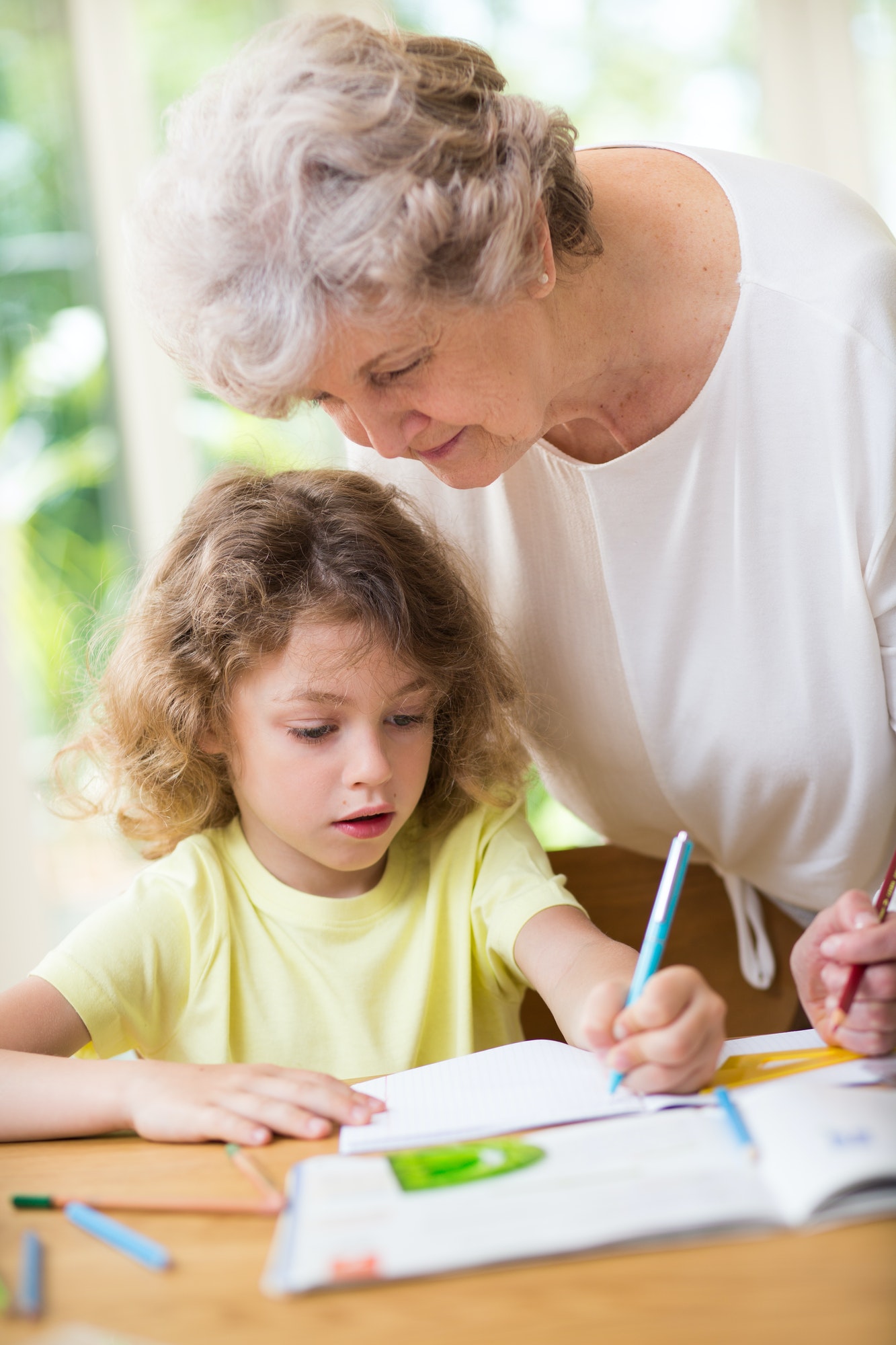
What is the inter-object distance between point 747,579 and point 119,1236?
75 cm

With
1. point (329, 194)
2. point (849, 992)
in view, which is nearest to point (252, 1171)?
point (849, 992)

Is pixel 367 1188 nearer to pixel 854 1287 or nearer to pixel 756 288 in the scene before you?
pixel 854 1287

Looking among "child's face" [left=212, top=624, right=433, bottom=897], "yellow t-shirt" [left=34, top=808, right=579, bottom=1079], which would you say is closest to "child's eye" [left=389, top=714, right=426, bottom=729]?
"child's face" [left=212, top=624, right=433, bottom=897]

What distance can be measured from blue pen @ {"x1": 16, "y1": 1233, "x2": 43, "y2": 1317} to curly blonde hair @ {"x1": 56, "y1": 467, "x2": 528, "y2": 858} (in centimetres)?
56

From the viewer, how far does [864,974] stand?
79 centimetres

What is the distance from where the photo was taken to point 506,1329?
1.70 ft

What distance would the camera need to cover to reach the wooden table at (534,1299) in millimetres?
513

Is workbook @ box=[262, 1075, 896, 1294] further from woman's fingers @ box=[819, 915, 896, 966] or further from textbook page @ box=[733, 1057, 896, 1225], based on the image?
woman's fingers @ box=[819, 915, 896, 966]

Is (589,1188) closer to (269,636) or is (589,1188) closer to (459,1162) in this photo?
(459,1162)

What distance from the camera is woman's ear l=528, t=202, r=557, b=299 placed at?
3.05 feet

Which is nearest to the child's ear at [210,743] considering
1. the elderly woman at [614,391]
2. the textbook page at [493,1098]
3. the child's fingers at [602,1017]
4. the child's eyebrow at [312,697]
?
the child's eyebrow at [312,697]

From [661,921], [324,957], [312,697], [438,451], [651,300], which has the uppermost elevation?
[651,300]

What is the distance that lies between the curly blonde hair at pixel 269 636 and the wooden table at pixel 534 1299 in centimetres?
58

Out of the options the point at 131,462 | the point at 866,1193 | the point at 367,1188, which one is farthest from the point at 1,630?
the point at 866,1193
